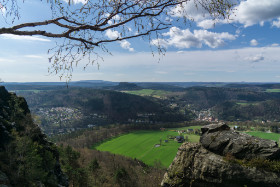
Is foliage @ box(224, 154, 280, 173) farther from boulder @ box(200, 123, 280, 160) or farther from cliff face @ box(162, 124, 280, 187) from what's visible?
boulder @ box(200, 123, 280, 160)

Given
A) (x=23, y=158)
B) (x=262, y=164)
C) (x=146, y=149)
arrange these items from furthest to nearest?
(x=146, y=149) → (x=23, y=158) → (x=262, y=164)

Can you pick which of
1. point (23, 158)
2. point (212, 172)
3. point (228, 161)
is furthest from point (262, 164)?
point (23, 158)

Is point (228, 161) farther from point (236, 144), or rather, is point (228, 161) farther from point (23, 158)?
point (23, 158)

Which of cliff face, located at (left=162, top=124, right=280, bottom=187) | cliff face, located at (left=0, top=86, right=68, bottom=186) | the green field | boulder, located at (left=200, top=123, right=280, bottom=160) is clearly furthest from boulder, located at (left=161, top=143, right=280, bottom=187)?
the green field

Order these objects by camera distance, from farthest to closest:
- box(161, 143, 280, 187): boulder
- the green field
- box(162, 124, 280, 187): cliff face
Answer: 1. the green field
2. box(162, 124, 280, 187): cliff face
3. box(161, 143, 280, 187): boulder

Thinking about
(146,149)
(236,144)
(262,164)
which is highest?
(236,144)

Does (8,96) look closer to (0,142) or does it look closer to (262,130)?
(0,142)

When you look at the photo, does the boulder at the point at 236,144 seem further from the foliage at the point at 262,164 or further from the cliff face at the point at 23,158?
the cliff face at the point at 23,158

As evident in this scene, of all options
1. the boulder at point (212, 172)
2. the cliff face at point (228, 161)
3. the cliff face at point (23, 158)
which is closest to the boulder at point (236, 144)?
the cliff face at point (228, 161)
